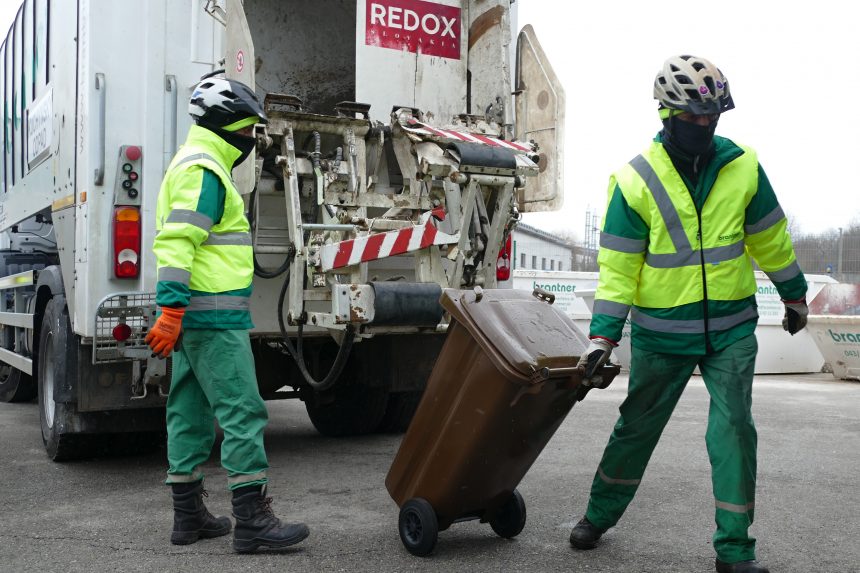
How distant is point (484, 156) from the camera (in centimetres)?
507

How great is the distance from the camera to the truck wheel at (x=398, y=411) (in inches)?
258

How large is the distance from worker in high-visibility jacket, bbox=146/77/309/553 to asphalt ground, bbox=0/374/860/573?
Result: 16 cm

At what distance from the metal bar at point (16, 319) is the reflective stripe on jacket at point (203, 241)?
115 inches

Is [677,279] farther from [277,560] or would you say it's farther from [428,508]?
[277,560]

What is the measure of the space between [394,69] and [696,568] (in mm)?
3313

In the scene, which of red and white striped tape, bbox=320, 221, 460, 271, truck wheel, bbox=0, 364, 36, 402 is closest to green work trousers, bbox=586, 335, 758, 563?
red and white striped tape, bbox=320, 221, 460, 271

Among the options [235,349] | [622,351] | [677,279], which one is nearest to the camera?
[677,279]

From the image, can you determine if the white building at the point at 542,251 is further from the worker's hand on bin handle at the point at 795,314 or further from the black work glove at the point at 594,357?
the black work glove at the point at 594,357

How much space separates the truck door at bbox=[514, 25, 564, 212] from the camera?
5.95 metres

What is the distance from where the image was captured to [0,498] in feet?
15.3

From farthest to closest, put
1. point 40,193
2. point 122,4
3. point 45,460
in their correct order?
1. point 40,193
2. point 45,460
3. point 122,4

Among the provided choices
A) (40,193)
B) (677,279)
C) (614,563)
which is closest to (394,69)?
(40,193)

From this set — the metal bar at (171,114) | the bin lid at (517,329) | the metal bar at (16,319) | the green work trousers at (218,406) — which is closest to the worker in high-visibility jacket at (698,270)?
the bin lid at (517,329)

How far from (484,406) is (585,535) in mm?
688
